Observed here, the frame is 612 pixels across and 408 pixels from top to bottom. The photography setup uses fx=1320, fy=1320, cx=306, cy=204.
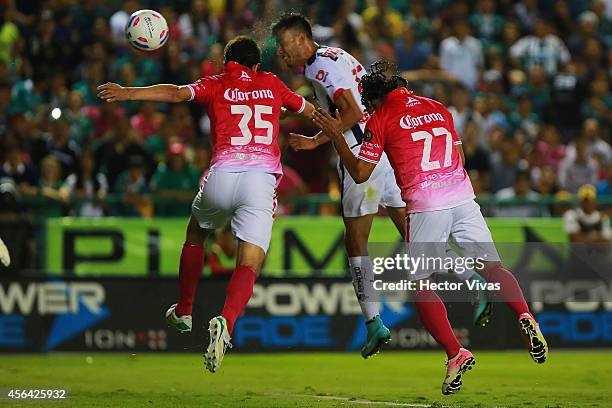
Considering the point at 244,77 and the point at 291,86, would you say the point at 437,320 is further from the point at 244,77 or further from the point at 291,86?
the point at 291,86

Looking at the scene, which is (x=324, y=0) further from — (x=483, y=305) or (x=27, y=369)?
(x=483, y=305)

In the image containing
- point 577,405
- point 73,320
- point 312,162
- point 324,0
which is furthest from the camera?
point 324,0

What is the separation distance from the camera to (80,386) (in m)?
12.9

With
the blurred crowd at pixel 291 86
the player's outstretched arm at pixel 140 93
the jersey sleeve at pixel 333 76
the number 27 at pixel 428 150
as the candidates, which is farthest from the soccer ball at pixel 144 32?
the blurred crowd at pixel 291 86

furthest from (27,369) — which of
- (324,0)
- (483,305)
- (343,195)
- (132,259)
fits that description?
(324,0)

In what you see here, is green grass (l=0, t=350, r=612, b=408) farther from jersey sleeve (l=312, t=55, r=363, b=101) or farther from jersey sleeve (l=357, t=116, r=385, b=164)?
jersey sleeve (l=312, t=55, r=363, b=101)

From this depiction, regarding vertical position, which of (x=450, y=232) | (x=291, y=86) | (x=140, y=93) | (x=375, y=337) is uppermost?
(x=140, y=93)

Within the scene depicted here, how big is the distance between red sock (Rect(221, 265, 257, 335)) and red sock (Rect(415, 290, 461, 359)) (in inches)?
57.4

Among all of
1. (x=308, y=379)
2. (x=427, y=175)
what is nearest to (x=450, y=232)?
(x=427, y=175)

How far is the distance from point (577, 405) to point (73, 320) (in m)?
7.71

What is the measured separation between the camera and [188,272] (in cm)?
1210

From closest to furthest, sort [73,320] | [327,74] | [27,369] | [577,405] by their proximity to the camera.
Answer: [577,405] < [327,74] < [27,369] < [73,320]

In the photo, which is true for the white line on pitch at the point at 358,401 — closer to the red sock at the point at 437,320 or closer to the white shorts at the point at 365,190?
the red sock at the point at 437,320

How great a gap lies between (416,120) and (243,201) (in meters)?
1.66
